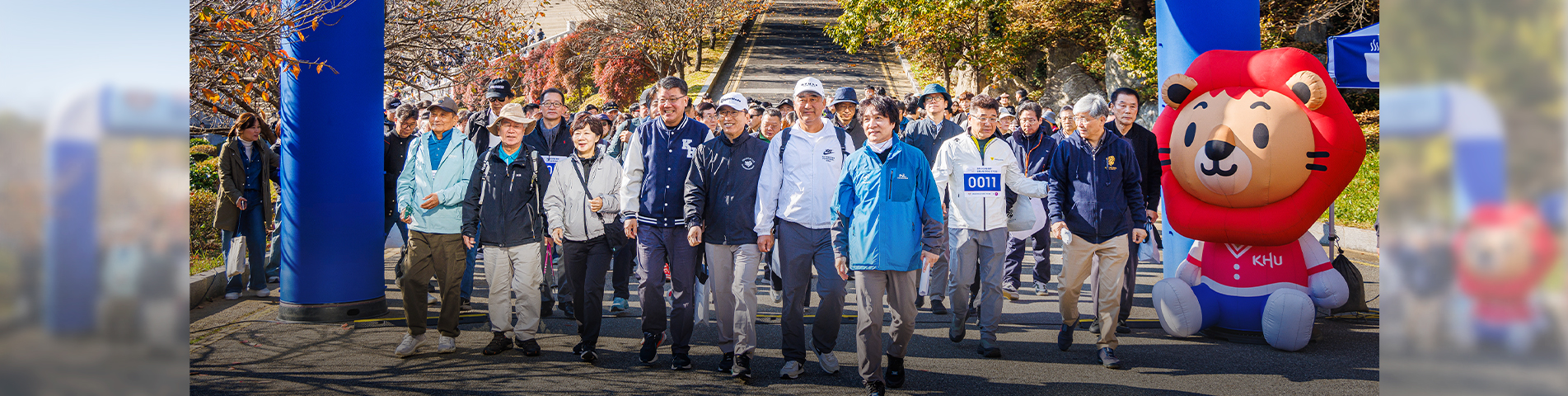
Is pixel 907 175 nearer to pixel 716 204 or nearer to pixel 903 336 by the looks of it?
pixel 903 336

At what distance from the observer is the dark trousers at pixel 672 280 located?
18.2 feet

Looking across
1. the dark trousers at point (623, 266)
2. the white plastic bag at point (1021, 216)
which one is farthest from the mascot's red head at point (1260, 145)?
the dark trousers at point (623, 266)

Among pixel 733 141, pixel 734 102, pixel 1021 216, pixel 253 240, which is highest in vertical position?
pixel 734 102

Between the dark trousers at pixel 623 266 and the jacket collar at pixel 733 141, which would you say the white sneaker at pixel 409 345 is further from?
the jacket collar at pixel 733 141

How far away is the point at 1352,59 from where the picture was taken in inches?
304

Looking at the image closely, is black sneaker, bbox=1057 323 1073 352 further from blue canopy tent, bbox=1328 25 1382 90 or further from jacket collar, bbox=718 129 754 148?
blue canopy tent, bbox=1328 25 1382 90

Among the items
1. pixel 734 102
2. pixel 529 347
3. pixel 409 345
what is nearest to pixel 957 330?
pixel 734 102

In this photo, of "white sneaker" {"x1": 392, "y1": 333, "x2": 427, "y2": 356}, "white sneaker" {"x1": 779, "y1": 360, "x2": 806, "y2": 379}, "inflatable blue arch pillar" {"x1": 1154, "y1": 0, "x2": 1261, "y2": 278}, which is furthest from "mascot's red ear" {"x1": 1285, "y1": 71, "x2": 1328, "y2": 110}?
"white sneaker" {"x1": 392, "y1": 333, "x2": 427, "y2": 356}

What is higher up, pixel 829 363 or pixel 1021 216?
pixel 1021 216

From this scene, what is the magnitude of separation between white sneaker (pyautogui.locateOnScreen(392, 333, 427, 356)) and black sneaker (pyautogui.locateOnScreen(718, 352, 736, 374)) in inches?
77.1

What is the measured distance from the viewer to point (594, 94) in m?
30.7

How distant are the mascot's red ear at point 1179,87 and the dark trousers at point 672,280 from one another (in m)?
3.38

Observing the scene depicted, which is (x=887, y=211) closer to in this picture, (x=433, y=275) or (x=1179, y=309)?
(x=1179, y=309)

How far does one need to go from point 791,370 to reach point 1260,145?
325 cm
